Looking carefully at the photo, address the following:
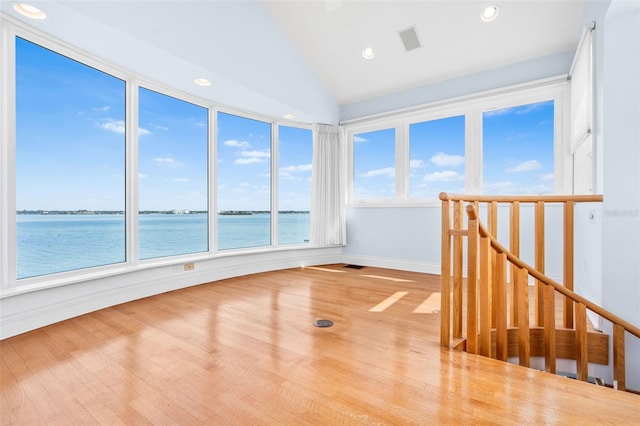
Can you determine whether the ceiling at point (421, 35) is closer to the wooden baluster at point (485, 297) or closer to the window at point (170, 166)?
the window at point (170, 166)

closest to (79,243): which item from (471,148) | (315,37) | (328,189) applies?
(328,189)

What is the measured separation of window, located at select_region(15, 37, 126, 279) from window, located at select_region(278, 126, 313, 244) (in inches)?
92.6

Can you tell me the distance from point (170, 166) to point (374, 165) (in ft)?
10.6

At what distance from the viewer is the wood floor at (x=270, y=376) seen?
136 centimetres

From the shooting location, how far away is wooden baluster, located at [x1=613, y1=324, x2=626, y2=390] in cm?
184

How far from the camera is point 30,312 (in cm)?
238

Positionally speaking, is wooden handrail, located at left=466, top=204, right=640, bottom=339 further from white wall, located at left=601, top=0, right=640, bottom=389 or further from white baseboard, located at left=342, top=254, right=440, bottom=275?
white baseboard, located at left=342, top=254, right=440, bottom=275

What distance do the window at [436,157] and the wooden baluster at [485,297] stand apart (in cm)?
259

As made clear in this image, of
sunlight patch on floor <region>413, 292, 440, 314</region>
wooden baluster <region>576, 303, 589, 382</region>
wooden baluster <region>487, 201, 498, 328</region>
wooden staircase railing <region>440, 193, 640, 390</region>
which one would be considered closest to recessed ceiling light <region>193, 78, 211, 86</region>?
wooden staircase railing <region>440, 193, 640, 390</region>

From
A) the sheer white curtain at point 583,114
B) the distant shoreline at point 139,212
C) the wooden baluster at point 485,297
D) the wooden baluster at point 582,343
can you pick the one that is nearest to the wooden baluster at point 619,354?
the wooden baluster at point 582,343

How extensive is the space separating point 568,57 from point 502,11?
39.1 inches

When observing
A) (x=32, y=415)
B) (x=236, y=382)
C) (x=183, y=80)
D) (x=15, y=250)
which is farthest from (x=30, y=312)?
(x=183, y=80)

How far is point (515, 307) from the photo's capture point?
2189mm

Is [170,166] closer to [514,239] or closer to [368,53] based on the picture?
[368,53]
